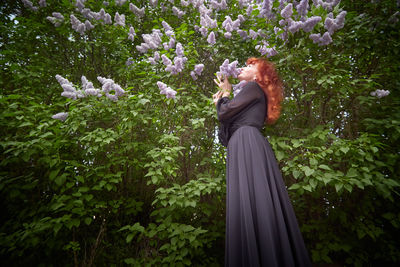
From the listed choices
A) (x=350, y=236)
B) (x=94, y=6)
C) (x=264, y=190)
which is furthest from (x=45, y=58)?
(x=350, y=236)

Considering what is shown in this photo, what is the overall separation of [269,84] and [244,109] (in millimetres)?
482

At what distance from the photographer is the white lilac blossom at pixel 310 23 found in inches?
79.0

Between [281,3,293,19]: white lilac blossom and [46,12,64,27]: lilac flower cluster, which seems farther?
[46,12,64,27]: lilac flower cluster

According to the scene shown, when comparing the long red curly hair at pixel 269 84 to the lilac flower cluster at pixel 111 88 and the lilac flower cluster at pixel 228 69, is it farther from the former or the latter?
the lilac flower cluster at pixel 111 88

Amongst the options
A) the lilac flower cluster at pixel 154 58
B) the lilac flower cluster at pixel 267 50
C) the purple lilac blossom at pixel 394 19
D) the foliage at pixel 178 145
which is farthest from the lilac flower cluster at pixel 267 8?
the lilac flower cluster at pixel 154 58

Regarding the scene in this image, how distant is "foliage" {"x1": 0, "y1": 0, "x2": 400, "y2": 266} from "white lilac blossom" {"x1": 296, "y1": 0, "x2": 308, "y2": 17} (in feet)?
0.40

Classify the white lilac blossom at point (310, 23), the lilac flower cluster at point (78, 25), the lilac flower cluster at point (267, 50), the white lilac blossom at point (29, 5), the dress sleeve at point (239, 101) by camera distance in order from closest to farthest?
the dress sleeve at point (239, 101)
the white lilac blossom at point (310, 23)
the lilac flower cluster at point (267, 50)
the lilac flower cluster at point (78, 25)
the white lilac blossom at point (29, 5)

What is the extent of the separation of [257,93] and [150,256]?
7.49ft

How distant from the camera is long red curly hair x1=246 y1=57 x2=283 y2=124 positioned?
219cm

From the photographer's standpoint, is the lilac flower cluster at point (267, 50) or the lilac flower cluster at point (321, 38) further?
the lilac flower cluster at point (267, 50)

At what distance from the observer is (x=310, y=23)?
6.69ft

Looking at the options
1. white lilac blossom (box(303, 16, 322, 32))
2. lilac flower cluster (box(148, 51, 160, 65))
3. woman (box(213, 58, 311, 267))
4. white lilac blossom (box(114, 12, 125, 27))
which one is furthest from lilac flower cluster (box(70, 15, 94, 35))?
white lilac blossom (box(303, 16, 322, 32))

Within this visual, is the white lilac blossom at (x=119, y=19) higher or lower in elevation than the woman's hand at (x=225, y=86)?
higher

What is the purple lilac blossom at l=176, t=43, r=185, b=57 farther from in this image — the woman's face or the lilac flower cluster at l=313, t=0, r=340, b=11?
the lilac flower cluster at l=313, t=0, r=340, b=11
